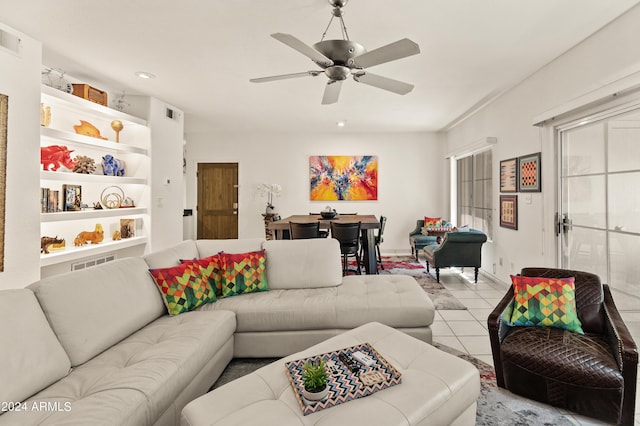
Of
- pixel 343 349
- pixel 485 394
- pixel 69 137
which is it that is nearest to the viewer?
pixel 343 349

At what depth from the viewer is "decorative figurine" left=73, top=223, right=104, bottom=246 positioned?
3.67 metres

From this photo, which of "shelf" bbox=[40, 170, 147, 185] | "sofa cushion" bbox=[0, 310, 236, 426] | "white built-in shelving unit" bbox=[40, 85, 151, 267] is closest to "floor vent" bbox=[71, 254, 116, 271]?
"white built-in shelving unit" bbox=[40, 85, 151, 267]

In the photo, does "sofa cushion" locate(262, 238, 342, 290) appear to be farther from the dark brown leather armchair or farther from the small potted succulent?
→ the small potted succulent

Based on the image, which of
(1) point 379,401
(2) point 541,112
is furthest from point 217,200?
(1) point 379,401

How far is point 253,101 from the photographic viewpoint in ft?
15.1

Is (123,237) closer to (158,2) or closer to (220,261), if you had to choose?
(220,261)

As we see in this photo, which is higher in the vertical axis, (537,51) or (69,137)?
(537,51)

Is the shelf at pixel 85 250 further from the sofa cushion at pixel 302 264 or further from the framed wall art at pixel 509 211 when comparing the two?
the framed wall art at pixel 509 211

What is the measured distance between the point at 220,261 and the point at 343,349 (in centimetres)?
136

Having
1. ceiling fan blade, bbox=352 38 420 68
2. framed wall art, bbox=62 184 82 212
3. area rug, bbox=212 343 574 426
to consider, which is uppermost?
ceiling fan blade, bbox=352 38 420 68

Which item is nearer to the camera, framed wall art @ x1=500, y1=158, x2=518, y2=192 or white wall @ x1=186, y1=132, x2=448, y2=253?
framed wall art @ x1=500, y1=158, x2=518, y2=192

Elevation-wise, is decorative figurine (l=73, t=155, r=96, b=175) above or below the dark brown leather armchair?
above

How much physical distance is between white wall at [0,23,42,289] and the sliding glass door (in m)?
4.93

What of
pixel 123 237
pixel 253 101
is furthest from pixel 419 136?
pixel 123 237
